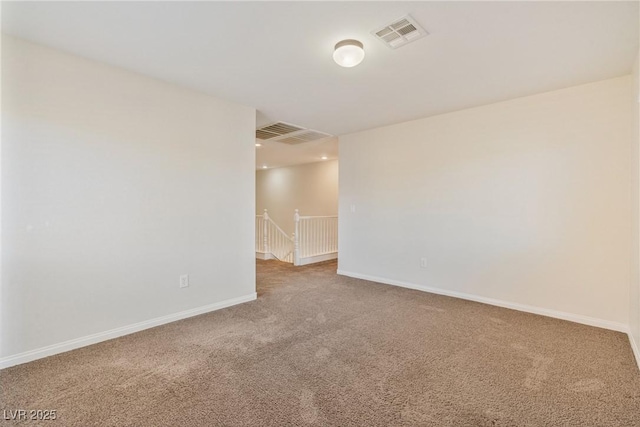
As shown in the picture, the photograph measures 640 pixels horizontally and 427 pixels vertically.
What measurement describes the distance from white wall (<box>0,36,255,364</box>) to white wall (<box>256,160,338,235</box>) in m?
4.26

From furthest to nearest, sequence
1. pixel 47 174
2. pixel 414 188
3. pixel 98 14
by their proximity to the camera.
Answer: pixel 414 188
pixel 47 174
pixel 98 14

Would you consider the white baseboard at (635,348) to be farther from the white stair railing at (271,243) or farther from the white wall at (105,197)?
the white stair railing at (271,243)

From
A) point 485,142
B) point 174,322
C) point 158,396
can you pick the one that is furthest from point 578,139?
point 174,322

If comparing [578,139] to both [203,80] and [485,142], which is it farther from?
[203,80]

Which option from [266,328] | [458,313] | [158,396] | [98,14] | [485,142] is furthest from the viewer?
[485,142]

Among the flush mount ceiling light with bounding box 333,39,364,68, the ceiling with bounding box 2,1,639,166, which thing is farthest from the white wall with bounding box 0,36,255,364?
the flush mount ceiling light with bounding box 333,39,364,68

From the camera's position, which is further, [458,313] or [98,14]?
[458,313]

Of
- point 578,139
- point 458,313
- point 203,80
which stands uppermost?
point 203,80

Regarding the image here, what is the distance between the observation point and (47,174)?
2203 millimetres

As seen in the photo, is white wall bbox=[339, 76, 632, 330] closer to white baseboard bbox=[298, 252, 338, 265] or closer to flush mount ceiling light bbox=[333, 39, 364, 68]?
A: white baseboard bbox=[298, 252, 338, 265]

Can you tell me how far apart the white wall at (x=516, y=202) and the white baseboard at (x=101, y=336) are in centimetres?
253

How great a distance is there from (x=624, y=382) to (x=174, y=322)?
11.8ft

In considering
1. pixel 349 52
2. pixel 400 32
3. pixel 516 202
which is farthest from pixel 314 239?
pixel 400 32

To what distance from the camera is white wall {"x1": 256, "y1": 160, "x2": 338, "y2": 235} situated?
7531mm
